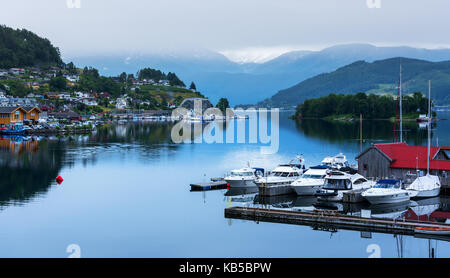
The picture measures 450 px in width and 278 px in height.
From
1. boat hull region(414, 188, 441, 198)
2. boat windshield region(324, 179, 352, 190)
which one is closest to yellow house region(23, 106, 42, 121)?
boat windshield region(324, 179, 352, 190)

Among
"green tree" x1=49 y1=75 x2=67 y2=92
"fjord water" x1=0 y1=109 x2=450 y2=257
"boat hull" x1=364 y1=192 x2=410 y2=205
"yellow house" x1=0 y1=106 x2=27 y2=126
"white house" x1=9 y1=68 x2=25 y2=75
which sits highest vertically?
"white house" x1=9 y1=68 x2=25 y2=75

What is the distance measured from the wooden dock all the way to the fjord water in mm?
641

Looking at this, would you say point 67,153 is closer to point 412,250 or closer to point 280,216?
point 280,216

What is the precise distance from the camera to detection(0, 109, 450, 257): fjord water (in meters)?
25.8

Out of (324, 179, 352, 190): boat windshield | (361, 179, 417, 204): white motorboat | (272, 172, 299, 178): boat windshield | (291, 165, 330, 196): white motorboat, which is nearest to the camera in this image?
(361, 179, 417, 204): white motorboat

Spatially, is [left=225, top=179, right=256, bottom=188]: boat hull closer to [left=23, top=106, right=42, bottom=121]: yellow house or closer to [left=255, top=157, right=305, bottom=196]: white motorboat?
[left=255, top=157, right=305, bottom=196]: white motorboat

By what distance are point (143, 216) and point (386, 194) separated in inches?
599

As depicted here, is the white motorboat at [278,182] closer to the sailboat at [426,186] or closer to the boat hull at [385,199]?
the boat hull at [385,199]

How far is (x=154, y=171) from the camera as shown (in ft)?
171

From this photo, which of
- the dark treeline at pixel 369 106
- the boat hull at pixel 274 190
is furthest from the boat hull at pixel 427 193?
the dark treeline at pixel 369 106

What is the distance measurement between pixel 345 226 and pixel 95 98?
16131cm

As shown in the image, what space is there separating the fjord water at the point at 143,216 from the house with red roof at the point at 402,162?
9.31 ft

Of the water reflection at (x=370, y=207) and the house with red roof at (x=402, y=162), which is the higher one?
the house with red roof at (x=402, y=162)

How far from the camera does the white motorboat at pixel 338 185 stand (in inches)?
1447
